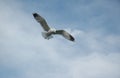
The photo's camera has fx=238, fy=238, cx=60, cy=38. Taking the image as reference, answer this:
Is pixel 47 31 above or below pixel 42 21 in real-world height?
below

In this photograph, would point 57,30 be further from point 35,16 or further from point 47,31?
point 35,16

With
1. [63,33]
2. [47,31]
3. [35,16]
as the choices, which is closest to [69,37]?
[63,33]

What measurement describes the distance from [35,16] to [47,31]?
2285mm

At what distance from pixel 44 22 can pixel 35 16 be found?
1311 millimetres

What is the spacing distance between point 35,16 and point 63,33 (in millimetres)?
3949

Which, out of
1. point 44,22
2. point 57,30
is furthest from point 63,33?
point 44,22

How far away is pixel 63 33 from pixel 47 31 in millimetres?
1972

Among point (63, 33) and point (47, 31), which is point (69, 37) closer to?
point (63, 33)

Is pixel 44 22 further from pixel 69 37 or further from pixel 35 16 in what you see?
pixel 69 37

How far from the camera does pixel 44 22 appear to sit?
94.0 ft

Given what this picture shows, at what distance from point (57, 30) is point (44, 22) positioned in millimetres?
1849

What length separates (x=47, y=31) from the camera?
28609mm

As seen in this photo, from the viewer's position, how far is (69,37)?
29.3 m

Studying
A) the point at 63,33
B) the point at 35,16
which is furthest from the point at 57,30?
Answer: the point at 35,16
